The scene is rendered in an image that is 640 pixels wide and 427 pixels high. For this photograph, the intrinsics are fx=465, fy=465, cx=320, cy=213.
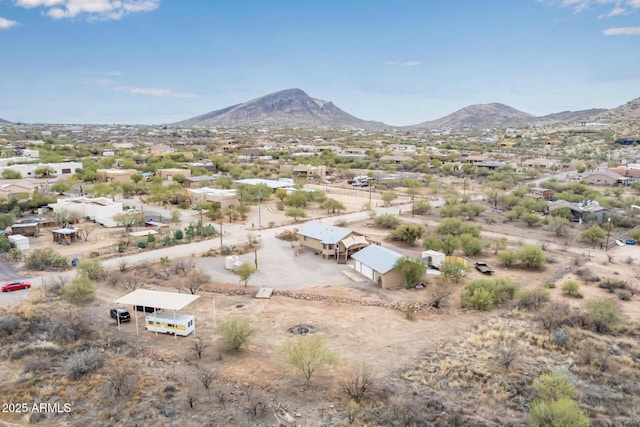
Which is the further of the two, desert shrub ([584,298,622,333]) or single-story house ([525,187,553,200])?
single-story house ([525,187,553,200])

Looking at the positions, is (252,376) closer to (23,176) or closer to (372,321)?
(372,321)

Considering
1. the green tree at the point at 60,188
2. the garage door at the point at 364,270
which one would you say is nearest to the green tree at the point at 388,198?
the garage door at the point at 364,270

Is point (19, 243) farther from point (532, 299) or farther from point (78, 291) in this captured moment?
point (532, 299)

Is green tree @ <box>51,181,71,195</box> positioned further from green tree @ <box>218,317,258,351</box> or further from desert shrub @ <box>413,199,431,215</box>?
green tree @ <box>218,317,258,351</box>

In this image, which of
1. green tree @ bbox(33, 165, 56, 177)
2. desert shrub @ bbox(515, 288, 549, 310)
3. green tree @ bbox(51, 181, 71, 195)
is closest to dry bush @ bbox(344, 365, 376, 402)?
desert shrub @ bbox(515, 288, 549, 310)

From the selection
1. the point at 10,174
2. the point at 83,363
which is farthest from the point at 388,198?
the point at 10,174
